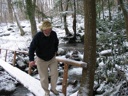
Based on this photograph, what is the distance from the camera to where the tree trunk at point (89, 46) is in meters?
5.64

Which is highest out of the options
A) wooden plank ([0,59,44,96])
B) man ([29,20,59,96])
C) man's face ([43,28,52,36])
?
man's face ([43,28,52,36])

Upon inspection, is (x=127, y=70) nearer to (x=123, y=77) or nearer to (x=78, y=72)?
Result: (x=123, y=77)

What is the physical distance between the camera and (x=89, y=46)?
5773 millimetres

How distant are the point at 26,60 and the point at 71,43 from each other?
830cm

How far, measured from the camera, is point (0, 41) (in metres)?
24.9

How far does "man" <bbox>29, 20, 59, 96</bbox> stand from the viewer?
561 cm

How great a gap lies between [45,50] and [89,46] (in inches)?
40.7

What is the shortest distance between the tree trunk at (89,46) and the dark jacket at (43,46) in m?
0.78

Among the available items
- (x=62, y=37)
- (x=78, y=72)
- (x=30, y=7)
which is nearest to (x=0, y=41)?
(x=62, y=37)

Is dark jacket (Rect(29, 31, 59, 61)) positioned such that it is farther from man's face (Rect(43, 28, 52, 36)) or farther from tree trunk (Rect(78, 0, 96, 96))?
tree trunk (Rect(78, 0, 96, 96))

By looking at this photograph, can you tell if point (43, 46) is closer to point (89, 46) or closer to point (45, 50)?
point (45, 50)

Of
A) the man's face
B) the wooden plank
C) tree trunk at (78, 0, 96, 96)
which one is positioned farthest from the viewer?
the wooden plank

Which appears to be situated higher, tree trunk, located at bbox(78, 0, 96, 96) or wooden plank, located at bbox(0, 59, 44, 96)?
tree trunk, located at bbox(78, 0, 96, 96)

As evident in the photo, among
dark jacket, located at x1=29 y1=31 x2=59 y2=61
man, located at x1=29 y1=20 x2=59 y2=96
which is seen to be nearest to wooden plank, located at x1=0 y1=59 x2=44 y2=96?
man, located at x1=29 y1=20 x2=59 y2=96
